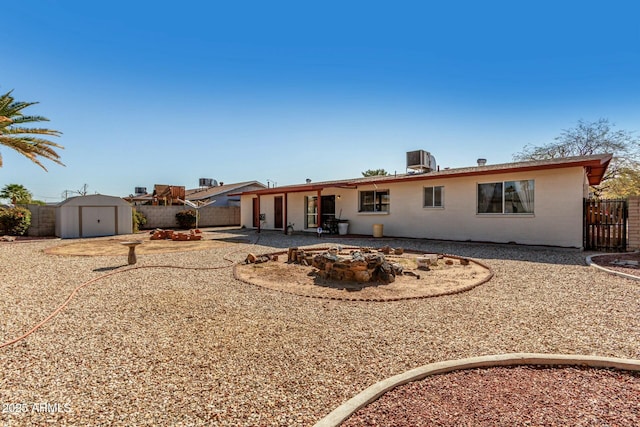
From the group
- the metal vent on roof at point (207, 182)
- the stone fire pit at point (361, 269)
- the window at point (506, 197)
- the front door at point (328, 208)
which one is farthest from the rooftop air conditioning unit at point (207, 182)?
the stone fire pit at point (361, 269)

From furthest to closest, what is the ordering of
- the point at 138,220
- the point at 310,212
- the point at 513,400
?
the point at 138,220 < the point at 310,212 < the point at 513,400

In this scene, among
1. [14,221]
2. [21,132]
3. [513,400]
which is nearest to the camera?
[513,400]

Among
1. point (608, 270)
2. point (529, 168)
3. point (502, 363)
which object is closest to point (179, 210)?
point (529, 168)

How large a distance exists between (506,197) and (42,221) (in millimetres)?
21047

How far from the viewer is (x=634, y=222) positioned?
28.1 ft

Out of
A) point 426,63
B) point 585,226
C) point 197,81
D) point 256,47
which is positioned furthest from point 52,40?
point 585,226

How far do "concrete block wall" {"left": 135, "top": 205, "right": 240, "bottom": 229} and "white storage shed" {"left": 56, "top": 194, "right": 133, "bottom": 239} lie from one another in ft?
13.5

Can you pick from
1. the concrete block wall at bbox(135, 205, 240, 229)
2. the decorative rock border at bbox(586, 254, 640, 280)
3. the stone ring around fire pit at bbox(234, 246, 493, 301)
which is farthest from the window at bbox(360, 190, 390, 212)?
the concrete block wall at bbox(135, 205, 240, 229)

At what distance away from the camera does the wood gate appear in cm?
898

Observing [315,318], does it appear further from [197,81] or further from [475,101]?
[475,101]

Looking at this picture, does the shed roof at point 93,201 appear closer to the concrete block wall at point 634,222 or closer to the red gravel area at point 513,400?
the red gravel area at point 513,400

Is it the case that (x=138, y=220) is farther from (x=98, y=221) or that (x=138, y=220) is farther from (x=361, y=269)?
(x=361, y=269)

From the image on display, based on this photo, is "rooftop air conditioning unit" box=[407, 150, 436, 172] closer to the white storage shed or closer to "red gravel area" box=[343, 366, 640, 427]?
"red gravel area" box=[343, 366, 640, 427]

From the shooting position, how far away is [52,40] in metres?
8.83
